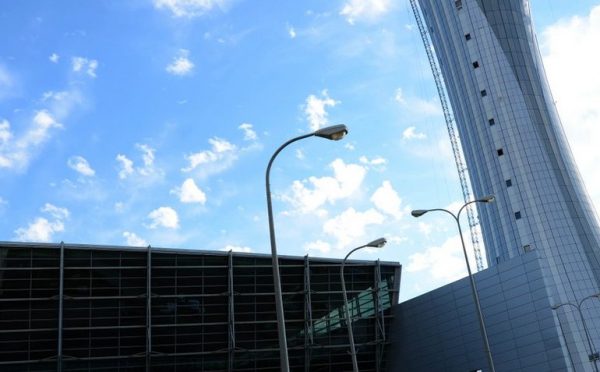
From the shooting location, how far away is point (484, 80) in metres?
73.1

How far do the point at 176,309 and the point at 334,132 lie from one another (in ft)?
117

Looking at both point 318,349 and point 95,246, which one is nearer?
point 95,246

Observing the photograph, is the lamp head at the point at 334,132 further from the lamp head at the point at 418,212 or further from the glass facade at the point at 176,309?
the glass facade at the point at 176,309

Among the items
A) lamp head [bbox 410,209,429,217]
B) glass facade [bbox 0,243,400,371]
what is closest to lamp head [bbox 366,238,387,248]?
lamp head [bbox 410,209,429,217]

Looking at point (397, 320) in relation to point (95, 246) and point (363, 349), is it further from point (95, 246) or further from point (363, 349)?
point (95, 246)

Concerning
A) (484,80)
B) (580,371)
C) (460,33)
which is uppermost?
(460,33)

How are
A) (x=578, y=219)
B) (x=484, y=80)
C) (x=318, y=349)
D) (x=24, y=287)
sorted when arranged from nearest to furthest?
1. (x=24, y=287)
2. (x=318, y=349)
3. (x=578, y=219)
4. (x=484, y=80)

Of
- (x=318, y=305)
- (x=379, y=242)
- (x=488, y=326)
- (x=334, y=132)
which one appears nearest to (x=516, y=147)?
(x=488, y=326)

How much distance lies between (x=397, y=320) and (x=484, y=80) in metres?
31.2

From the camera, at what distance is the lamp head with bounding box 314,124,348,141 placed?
53.7ft

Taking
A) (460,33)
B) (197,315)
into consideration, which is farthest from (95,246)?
(460,33)

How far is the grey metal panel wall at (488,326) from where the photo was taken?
145 ft

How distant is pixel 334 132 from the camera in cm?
1642

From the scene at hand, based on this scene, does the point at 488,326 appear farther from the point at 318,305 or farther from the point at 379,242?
the point at 379,242
